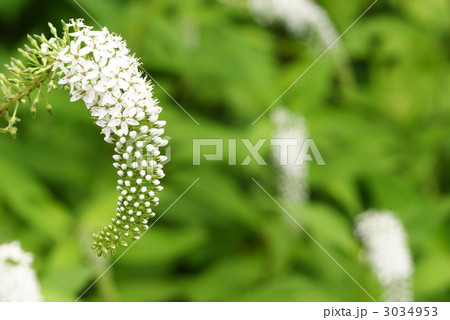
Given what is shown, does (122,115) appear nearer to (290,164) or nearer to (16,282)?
(16,282)

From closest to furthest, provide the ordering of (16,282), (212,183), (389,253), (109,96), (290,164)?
(109,96) < (16,282) < (389,253) < (290,164) < (212,183)

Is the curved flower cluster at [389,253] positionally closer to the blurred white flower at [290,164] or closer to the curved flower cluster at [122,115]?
the blurred white flower at [290,164]

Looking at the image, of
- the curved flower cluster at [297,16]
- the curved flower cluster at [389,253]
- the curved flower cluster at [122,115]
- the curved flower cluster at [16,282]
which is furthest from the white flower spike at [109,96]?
the curved flower cluster at [297,16]

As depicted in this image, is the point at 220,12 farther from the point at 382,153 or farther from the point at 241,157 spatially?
the point at 382,153

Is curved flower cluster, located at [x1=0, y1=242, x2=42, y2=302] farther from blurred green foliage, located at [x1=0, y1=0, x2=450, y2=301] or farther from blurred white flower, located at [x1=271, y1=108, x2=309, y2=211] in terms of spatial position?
blurred white flower, located at [x1=271, y1=108, x2=309, y2=211]

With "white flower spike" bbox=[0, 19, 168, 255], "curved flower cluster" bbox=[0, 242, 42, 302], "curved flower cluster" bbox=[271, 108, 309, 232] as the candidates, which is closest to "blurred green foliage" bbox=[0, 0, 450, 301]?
"curved flower cluster" bbox=[271, 108, 309, 232]

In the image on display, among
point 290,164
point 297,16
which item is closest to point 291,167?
point 290,164
